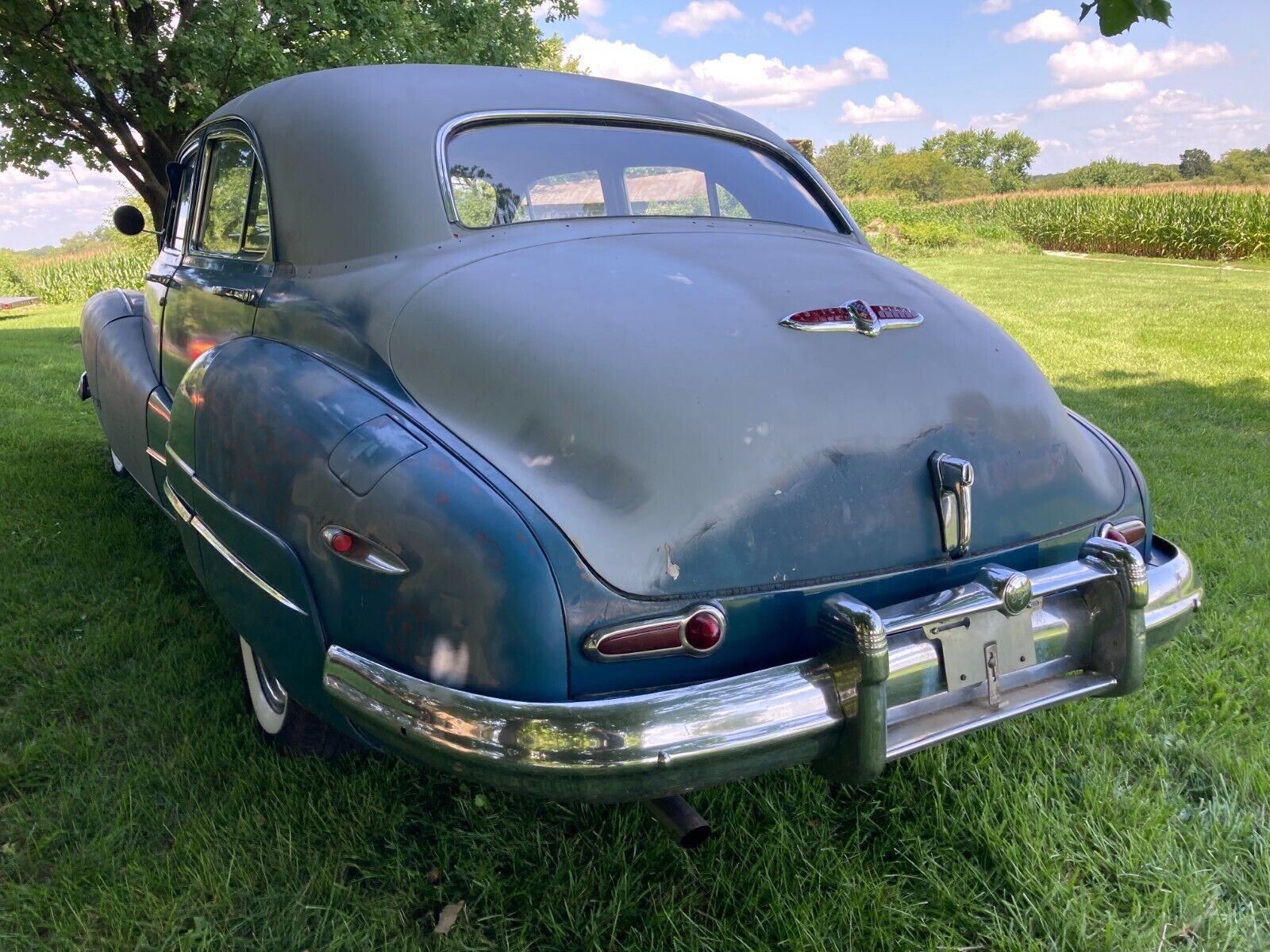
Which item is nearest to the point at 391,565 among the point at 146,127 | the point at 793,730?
the point at 793,730

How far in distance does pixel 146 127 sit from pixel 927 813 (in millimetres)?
10412

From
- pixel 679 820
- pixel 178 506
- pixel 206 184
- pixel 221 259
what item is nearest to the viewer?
pixel 679 820

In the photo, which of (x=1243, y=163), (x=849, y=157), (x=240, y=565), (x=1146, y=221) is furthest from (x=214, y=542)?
(x=849, y=157)

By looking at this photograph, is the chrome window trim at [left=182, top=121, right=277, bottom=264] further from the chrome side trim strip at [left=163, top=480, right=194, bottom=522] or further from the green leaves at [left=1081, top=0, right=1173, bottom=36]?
the green leaves at [left=1081, top=0, right=1173, bottom=36]

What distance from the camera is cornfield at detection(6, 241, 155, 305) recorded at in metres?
22.2

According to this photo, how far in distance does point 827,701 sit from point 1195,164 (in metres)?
93.7

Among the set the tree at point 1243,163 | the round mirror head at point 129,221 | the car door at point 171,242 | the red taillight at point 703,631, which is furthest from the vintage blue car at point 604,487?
the tree at point 1243,163

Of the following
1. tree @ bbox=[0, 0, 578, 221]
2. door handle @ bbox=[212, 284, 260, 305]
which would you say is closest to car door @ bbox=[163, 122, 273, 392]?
door handle @ bbox=[212, 284, 260, 305]

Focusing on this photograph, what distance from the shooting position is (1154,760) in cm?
247

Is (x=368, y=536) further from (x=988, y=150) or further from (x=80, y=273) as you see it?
(x=988, y=150)

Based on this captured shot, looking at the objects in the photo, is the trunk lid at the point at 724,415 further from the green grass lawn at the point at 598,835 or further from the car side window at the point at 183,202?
the car side window at the point at 183,202

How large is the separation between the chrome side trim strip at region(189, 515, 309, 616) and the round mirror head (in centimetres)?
248

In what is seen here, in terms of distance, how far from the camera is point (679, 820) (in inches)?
70.2

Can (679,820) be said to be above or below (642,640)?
below
